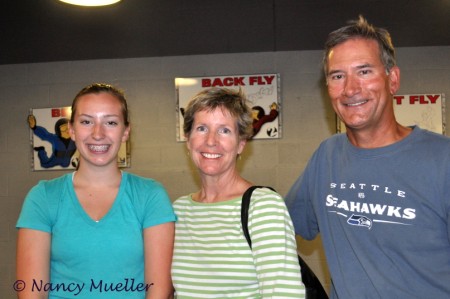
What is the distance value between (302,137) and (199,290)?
154 inches

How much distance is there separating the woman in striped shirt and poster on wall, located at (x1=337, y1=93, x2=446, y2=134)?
3.67 meters

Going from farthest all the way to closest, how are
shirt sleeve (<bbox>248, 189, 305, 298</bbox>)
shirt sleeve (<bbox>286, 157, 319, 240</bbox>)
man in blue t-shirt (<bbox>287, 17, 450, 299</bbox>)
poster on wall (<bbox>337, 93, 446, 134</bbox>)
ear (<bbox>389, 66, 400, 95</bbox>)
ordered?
poster on wall (<bbox>337, 93, 446, 134</bbox>)
shirt sleeve (<bbox>286, 157, 319, 240</bbox>)
ear (<bbox>389, 66, 400, 95</bbox>)
man in blue t-shirt (<bbox>287, 17, 450, 299</bbox>)
shirt sleeve (<bbox>248, 189, 305, 298</bbox>)

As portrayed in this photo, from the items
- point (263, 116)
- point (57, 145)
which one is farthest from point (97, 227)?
point (57, 145)

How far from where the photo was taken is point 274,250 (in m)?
1.50

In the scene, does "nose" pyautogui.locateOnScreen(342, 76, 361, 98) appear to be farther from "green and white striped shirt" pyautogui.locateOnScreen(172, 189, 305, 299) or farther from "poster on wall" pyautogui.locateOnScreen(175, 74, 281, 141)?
"poster on wall" pyautogui.locateOnScreen(175, 74, 281, 141)

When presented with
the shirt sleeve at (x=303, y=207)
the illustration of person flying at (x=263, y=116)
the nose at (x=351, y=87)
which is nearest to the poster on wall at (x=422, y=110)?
the illustration of person flying at (x=263, y=116)

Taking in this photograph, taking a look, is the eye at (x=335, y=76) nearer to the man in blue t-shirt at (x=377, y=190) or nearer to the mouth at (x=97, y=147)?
the man in blue t-shirt at (x=377, y=190)

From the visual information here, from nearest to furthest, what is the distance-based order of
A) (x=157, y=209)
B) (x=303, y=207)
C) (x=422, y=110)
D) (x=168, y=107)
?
(x=157, y=209)
(x=303, y=207)
(x=422, y=110)
(x=168, y=107)

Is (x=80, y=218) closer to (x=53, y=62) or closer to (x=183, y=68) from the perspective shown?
(x=183, y=68)

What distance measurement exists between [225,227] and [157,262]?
280 millimetres

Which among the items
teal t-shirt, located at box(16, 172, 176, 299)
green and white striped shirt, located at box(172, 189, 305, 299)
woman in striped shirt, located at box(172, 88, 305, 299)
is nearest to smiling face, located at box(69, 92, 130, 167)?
teal t-shirt, located at box(16, 172, 176, 299)

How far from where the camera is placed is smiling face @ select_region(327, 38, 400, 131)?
1.76m

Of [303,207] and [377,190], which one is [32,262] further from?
[377,190]

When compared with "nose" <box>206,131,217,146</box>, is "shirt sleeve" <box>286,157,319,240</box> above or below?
below
